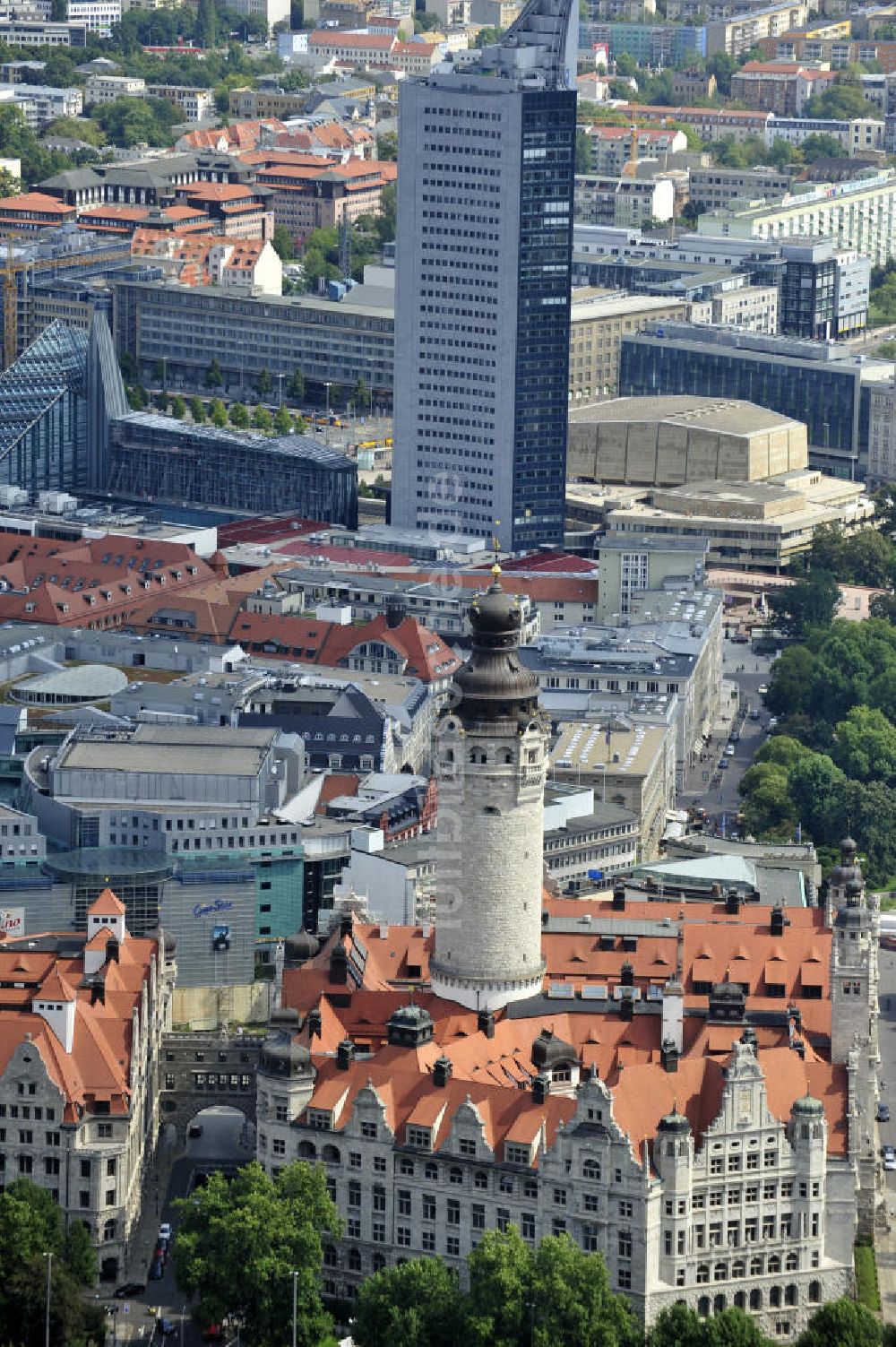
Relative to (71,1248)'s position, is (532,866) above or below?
above

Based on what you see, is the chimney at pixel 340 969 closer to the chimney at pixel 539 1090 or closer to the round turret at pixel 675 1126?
the chimney at pixel 539 1090

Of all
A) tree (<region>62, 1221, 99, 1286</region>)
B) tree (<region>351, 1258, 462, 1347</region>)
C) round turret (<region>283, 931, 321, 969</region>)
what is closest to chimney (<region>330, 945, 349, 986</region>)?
round turret (<region>283, 931, 321, 969</region>)

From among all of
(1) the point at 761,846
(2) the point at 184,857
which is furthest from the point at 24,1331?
(1) the point at 761,846

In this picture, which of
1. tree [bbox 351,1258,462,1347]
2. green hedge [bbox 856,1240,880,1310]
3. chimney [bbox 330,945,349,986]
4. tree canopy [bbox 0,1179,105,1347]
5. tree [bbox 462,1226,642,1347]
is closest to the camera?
tree [bbox 462,1226,642,1347]

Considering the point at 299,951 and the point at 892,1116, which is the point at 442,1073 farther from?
the point at 892,1116

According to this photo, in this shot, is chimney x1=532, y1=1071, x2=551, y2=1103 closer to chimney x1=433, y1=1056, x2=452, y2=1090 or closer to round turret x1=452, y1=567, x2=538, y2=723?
chimney x1=433, y1=1056, x2=452, y2=1090

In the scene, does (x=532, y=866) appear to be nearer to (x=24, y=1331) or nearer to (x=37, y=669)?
(x=24, y=1331)
